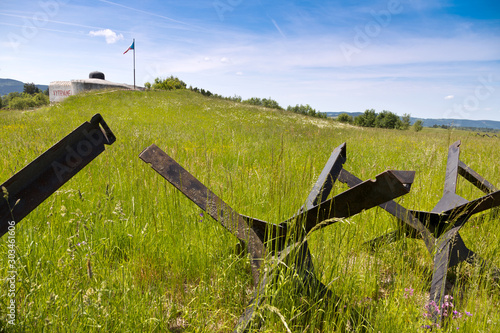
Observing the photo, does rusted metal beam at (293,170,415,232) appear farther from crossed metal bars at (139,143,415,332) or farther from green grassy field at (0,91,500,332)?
green grassy field at (0,91,500,332)

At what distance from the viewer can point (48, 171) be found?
1186 mm

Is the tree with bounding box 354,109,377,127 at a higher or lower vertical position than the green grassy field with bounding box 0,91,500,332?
higher

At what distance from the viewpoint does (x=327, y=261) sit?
195 centimetres

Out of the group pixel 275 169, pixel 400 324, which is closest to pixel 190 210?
pixel 275 169

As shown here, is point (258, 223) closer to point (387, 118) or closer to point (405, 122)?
point (405, 122)

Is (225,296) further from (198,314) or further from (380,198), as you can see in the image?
(380,198)

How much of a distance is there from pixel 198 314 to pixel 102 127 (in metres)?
1.14

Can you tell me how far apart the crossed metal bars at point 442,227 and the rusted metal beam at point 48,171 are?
1995mm

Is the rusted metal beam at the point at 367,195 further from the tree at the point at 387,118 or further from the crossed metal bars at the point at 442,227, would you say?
the tree at the point at 387,118

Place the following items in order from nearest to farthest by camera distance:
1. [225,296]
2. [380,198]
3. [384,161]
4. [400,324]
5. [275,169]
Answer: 1. [380,198]
2. [400,324]
3. [225,296]
4. [275,169]
5. [384,161]

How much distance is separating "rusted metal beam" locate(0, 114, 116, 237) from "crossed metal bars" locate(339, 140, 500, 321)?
6.55ft

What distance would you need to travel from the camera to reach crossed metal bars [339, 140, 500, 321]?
1834 mm

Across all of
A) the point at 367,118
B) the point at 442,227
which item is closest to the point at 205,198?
the point at 442,227

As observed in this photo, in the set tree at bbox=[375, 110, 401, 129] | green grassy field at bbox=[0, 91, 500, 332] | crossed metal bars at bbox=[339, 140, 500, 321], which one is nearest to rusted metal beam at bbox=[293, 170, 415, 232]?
green grassy field at bbox=[0, 91, 500, 332]
